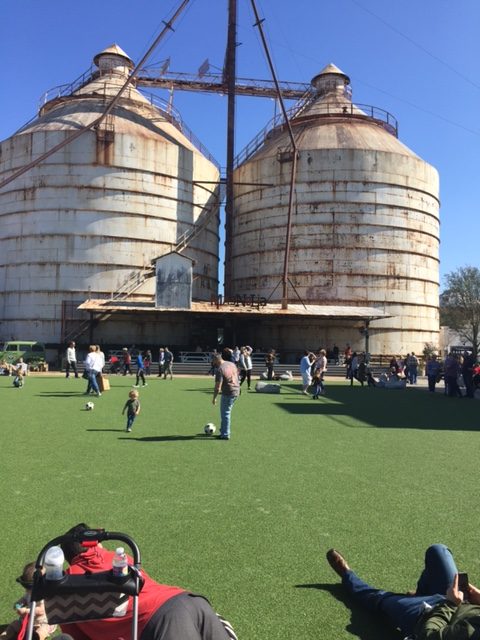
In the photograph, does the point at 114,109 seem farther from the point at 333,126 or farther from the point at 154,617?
the point at 154,617

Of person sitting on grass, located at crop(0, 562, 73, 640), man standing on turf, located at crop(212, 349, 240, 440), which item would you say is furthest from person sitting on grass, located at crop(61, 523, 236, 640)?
man standing on turf, located at crop(212, 349, 240, 440)

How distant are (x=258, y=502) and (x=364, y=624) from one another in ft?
8.18

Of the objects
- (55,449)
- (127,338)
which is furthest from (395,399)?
(127,338)

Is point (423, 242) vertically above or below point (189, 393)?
above

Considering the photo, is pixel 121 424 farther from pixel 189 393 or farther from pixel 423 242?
pixel 423 242

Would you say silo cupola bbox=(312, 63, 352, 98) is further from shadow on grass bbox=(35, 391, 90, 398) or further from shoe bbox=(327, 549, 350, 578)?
shoe bbox=(327, 549, 350, 578)

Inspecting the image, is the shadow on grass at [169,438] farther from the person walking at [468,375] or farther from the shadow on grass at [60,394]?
the person walking at [468,375]

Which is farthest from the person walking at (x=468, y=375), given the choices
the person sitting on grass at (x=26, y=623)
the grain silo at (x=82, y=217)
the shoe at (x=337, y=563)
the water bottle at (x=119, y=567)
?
the grain silo at (x=82, y=217)

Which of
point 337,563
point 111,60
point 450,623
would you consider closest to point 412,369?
point 337,563

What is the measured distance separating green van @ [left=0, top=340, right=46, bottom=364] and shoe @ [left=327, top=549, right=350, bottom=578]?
29783 millimetres

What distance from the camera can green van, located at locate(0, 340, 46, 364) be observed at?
1225 inches

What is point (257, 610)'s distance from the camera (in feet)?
12.2

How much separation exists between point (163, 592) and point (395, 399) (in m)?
16.7

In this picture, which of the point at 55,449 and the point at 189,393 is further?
the point at 189,393
